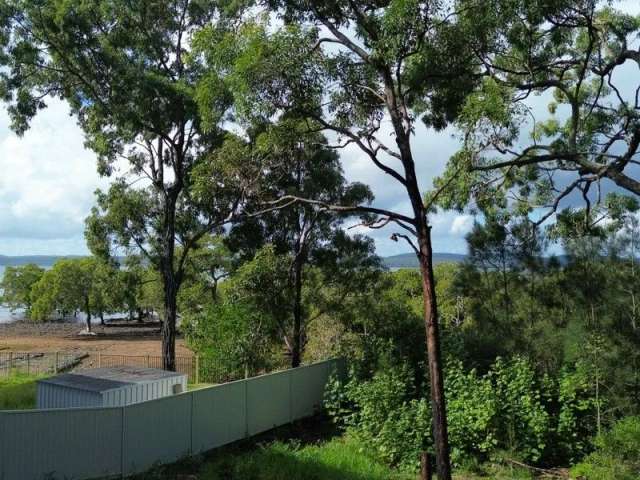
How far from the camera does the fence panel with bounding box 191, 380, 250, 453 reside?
12.3 m

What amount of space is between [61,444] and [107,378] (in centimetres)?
409

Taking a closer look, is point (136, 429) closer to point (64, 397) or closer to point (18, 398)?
point (64, 397)

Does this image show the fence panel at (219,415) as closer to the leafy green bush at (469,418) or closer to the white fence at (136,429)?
the white fence at (136,429)

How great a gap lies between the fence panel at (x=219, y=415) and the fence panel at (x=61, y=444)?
6.76 feet

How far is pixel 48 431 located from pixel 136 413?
5.41 feet

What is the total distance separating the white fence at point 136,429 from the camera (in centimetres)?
926

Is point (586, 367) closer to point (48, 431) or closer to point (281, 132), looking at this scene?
point (281, 132)

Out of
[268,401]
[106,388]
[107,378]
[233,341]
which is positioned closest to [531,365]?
[268,401]

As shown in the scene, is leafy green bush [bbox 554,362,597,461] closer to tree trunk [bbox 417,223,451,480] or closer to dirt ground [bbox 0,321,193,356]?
tree trunk [bbox 417,223,451,480]

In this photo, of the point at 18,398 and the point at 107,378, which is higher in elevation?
the point at 107,378

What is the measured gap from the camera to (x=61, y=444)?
9641 mm

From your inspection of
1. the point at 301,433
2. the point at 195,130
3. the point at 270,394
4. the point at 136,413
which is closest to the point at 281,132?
the point at 136,413

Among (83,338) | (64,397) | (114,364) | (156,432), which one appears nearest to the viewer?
(156,432)

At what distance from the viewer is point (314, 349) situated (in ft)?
66.1
